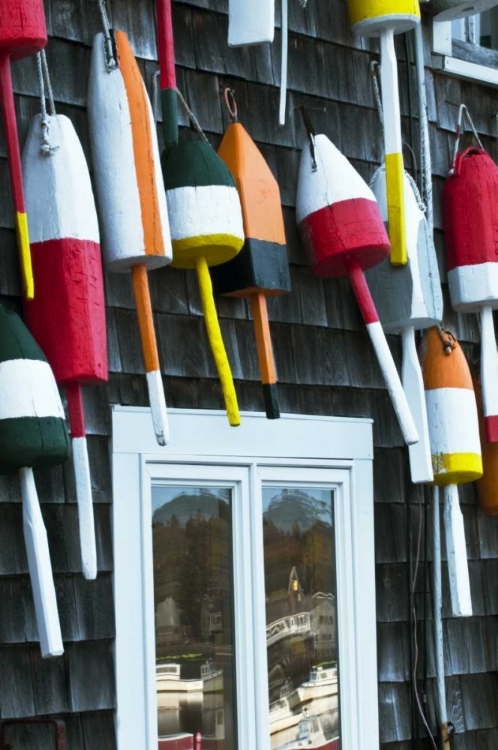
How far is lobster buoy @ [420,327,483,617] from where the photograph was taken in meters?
4.17

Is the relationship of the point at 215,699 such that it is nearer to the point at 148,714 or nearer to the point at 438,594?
the point at 148,714

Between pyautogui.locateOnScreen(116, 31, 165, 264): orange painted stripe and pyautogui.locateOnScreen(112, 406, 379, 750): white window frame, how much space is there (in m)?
0.46

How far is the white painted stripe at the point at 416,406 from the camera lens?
13.3ft

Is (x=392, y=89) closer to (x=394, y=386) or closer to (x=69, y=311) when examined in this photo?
(x=394, y=386)

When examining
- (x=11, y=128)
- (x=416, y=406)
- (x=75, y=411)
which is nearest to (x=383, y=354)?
(x=416, y=406)

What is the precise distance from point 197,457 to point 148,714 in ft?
2.23

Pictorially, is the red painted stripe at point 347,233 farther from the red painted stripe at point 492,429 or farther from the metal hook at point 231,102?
the red painted stripe at point 492,429

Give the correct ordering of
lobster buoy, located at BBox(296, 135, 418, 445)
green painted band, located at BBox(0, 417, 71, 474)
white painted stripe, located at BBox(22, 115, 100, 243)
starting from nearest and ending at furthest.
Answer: green painted band, located at BBox(0, 417, 71, 474), white painted stripe, located at BBox(22, 115, 100, 243), lobster buoy, located at BBox(296, 135, 418, 445)

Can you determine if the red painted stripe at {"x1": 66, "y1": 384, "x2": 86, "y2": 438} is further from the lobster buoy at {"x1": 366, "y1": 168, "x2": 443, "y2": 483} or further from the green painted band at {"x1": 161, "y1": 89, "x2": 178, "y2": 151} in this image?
the lobster buoy at {"x1": 366, "y1": 168, "x2": 443, "y2": 483}

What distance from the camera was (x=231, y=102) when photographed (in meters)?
4.07

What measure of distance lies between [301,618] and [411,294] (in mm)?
978

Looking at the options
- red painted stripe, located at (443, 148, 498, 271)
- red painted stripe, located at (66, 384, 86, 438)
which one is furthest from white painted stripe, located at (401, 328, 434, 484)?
red painted stripe, located at (66, 384, 86, 438)

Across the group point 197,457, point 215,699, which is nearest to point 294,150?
point 197,457

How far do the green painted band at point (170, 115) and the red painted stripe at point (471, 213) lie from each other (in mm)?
1161
